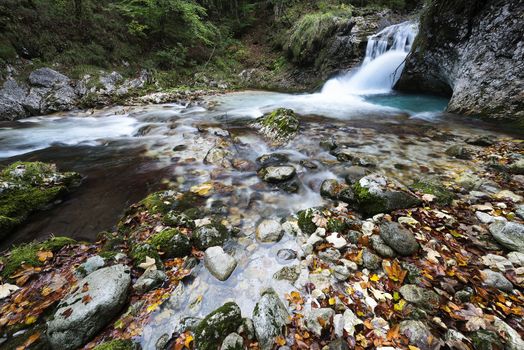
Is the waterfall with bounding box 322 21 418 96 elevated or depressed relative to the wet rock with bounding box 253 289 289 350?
elevated

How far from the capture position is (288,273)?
2.60 m

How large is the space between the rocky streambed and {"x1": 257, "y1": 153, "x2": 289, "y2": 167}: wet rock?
0.31 feet

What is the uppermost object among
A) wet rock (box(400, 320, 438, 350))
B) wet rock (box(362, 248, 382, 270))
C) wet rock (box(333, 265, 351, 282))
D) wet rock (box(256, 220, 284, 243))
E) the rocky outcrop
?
the rocky outcrop

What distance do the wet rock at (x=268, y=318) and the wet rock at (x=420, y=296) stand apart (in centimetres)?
111

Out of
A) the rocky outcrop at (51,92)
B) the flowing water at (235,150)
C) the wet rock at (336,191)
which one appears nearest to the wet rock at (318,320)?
the flowing water at (235,150)

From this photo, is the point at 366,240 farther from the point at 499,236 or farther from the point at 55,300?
the point at 55,300

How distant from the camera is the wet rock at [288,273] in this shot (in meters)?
2.55

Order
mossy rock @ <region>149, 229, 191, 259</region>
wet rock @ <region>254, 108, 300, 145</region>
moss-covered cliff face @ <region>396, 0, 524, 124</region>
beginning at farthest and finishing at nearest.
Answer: wet rock @ <region>254, 108, 300, 145</region> < moss-covered cliff face @ <region>396, 0, 524, 124</region> < mossy rock @ <region>149, 229, 191, 259</region>

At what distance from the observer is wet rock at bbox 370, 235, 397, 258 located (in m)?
2.61

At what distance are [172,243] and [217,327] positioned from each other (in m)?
1.20

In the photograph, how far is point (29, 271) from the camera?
2.55 meters

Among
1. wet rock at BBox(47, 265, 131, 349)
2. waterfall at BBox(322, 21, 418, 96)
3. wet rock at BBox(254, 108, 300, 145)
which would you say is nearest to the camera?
wet rock at BBox(47, 265, 131, 349)

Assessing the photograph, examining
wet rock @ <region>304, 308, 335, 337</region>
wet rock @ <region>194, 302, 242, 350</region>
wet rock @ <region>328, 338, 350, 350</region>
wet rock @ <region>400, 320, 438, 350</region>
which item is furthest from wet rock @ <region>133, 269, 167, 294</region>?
wet rock @ <region>400, 320, 438, 350</region>

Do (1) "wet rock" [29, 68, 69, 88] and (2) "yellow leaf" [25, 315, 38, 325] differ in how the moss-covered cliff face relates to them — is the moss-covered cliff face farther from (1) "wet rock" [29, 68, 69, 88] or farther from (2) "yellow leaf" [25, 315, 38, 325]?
(1) "wet rock" [29, 68, 69, 88]
